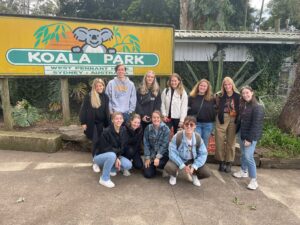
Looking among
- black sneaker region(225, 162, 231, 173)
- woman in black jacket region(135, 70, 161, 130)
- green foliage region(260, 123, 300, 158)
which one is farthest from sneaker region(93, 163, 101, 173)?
green foliage region(260, 123, 300, 158)

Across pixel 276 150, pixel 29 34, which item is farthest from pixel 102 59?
pixel 276 150

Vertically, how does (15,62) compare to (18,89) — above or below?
above

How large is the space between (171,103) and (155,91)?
13.7 inches

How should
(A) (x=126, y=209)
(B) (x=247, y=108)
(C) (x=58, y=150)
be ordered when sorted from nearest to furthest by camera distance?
(A) (x=126, y=209), (B) (x=247, y=108), (C) (x=58, y=150)

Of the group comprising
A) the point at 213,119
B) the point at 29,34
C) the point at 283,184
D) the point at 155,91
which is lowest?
the point at 283,184

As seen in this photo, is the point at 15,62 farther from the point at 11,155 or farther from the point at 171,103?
the point at 171,103

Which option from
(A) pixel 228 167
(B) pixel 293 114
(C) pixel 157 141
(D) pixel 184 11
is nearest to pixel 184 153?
(C) pixel 157 141

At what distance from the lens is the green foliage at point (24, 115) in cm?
643

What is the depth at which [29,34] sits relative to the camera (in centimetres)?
576

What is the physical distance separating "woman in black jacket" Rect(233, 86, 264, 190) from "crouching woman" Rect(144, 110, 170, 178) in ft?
3.95

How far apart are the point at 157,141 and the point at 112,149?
0.73m

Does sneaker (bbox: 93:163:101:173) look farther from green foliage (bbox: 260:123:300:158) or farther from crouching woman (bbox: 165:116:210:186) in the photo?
green foliage (bbox: 260:123:300:158)

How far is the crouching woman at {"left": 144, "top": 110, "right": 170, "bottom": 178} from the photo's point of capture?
175 inches

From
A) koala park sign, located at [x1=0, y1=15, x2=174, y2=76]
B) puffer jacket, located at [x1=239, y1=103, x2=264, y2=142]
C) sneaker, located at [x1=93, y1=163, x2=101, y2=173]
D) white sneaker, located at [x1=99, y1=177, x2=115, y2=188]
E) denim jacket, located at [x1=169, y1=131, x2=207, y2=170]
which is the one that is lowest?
white sneaker, located at [x1=99, y1=177, x2=115, y2=188]
